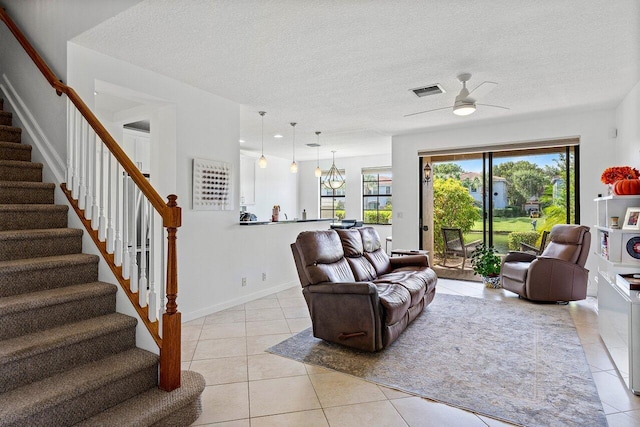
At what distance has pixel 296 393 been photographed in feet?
7.77

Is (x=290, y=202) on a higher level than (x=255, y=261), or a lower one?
higher

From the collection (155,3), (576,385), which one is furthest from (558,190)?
(155,3)

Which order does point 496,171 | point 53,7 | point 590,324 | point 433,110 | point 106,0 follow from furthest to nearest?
point 496,171 < point 433,110 < point 590,324 < point 53,7 < point 106,0

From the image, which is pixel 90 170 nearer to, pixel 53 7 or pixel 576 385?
pixel 53 7

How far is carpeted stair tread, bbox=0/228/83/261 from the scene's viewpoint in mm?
2275

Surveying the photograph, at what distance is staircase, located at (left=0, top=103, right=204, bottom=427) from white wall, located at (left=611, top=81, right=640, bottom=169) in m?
4.81

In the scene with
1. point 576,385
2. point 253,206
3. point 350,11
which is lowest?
point 576,385

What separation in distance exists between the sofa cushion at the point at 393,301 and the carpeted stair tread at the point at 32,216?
261cm

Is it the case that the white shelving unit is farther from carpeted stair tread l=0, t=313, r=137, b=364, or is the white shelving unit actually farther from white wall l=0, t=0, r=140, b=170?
white wall l=0, t=0, r=140, b=170

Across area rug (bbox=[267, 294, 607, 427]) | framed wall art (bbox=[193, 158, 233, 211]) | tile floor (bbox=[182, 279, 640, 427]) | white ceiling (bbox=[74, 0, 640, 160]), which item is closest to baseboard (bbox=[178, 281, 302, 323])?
tile floor (bbox=[182, 279, 640, 427])

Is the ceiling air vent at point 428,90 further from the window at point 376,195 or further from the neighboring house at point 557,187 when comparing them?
the window at point 376,195

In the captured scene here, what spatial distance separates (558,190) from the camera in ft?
→ 17.5

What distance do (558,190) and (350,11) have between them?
4.61 m

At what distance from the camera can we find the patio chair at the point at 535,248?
5.47 meters
